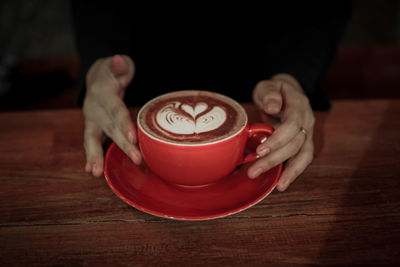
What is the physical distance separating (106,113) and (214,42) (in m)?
0.83

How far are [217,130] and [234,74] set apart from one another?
0.96 metres

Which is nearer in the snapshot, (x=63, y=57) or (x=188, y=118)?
(x=188, y=118)

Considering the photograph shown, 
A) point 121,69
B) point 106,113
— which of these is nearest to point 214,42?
Answer: point 121,69

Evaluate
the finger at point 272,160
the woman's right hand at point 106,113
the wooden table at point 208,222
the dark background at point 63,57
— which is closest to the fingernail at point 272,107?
the finger at point 272,160

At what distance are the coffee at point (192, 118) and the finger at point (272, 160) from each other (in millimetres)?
113

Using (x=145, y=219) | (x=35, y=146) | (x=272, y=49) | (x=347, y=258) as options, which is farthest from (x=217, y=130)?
(x=272, y=49)

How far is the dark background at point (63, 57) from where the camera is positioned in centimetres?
177

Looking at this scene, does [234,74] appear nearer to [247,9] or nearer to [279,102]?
[247,9]

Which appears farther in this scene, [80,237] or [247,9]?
[247,9]

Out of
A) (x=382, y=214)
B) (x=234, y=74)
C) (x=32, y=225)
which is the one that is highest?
(x=382, y=214)

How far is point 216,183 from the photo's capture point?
79 centimetres

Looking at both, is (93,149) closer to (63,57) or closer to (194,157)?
(194,157)

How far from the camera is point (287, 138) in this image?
0.81 metres

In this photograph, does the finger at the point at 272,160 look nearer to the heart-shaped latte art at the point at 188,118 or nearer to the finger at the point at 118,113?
the heart-shaped latte art at the point at 188,118
